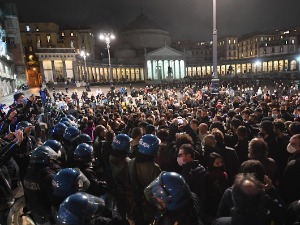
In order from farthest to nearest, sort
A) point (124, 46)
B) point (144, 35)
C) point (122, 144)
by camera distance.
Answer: point (144, 35) → point (124, 46) → point (122, 144)

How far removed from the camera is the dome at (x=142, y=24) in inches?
3691

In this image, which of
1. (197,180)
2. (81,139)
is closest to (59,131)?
(81,139)

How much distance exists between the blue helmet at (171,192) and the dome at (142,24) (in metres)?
95.6

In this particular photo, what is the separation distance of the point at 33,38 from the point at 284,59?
64839 mm

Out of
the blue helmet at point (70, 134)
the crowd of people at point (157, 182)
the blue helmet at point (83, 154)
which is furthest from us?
the blue helmet at point (70, 134)

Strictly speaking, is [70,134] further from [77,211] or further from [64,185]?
[77,211]

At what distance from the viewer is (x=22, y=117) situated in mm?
8367

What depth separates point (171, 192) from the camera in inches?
97.7

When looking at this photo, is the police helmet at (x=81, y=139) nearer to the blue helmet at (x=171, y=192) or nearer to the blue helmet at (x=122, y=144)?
the blue helmet at (x=122, y=144)

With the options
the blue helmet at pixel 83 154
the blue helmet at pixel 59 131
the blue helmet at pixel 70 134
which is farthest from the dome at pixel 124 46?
the blue helmet at pixel 83 154

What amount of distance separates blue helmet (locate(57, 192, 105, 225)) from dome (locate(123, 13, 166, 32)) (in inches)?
3770

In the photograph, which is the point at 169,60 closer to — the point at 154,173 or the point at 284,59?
the point at 284,59

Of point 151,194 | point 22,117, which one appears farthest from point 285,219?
point 22,117

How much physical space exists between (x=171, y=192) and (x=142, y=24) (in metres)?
98.1
